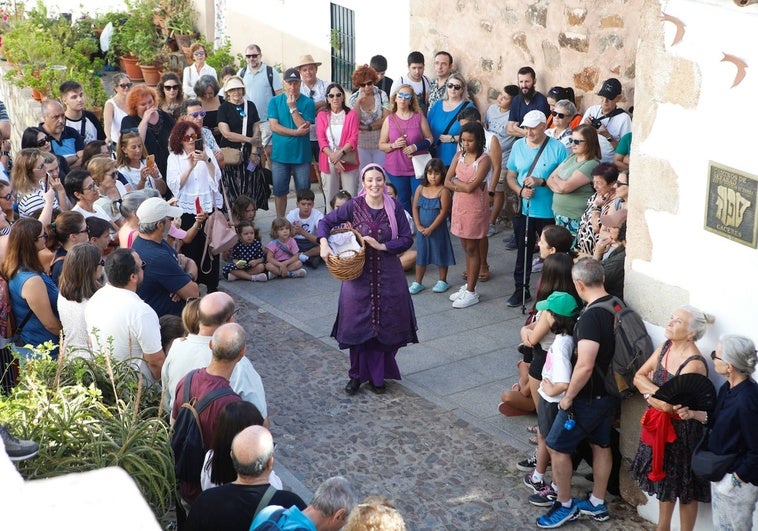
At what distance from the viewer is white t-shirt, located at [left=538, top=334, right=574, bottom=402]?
20.2ft

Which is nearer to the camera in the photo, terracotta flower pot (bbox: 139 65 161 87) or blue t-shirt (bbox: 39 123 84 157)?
blue t-shirt (bbox: 39 123 84 157)

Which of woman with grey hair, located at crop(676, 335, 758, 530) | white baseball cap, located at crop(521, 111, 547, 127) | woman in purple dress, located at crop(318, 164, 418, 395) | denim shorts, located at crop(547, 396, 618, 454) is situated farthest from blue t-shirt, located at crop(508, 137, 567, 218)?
woman with grey hair, located at crop(676, 335, 758, 530)

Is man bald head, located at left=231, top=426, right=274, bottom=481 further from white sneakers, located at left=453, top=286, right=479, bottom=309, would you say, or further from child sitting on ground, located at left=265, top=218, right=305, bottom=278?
child sitting on ground, located at left=265, top=218, right=305, bottom=278

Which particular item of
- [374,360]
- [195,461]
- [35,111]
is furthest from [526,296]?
[35,111]

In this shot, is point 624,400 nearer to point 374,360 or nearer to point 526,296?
point 374,360

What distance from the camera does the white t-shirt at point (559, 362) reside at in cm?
616

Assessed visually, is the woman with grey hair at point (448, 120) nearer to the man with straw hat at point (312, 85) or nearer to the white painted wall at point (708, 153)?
the man with straw hat at point (312, 85)

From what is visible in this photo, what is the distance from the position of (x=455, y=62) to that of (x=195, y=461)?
8371 mm

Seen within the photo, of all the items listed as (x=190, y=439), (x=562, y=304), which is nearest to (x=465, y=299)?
(x=562, y=304)

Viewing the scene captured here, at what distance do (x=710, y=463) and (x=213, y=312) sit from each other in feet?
9.35

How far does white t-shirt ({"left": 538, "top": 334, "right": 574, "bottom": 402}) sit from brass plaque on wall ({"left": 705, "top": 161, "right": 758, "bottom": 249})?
119 centimetres

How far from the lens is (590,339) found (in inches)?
238

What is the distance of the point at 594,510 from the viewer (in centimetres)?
632

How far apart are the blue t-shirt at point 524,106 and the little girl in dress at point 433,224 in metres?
1.57
